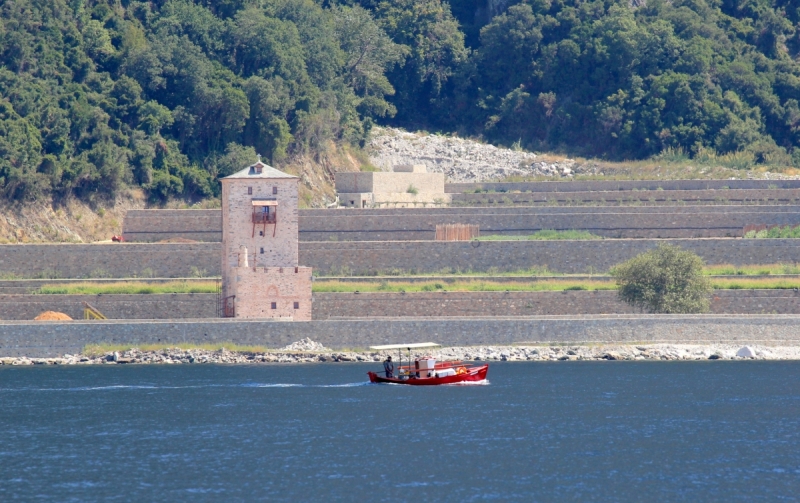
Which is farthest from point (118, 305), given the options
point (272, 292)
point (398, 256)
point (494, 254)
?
point (494, 254)

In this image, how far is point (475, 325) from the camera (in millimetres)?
55688

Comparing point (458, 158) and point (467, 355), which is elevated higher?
point (458, 158)

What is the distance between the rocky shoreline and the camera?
54906mm

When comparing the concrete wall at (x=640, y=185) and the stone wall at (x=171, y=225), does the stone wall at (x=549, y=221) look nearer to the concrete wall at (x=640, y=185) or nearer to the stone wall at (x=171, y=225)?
the stone wall at (x=171, y=225)

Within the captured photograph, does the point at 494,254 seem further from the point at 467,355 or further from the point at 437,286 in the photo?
the point at 467,355

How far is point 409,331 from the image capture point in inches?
2189

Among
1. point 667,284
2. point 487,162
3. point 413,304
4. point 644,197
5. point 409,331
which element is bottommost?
point 409,331

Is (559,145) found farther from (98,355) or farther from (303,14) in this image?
(98,355)

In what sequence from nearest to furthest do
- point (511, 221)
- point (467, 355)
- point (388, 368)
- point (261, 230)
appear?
1. point (388, 368)
2. point (467, 355)
3. point (261, 230)
4. point (511, 221)

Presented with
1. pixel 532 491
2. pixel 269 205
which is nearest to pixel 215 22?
pixel 269 205

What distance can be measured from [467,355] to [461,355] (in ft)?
0.69

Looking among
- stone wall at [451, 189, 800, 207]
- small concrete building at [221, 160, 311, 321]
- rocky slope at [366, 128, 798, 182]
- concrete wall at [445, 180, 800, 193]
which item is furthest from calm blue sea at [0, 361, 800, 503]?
rocky slope at [366, 128, 798, 182]

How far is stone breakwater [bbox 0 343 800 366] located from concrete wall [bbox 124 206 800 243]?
12541mm

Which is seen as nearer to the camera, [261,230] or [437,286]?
[261,230]
